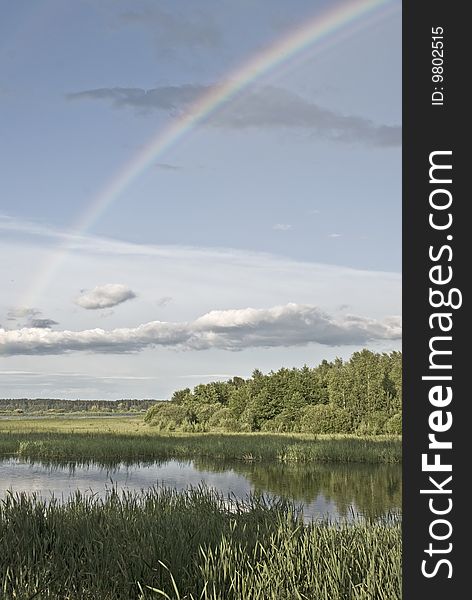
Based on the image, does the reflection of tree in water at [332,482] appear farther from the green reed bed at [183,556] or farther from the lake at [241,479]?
the green reed bed at [183,556]

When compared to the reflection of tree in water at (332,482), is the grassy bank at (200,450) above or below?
above

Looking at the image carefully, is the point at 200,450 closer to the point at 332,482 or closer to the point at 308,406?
the point at 332,482

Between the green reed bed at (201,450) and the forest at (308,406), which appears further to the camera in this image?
the forest at (308,406)

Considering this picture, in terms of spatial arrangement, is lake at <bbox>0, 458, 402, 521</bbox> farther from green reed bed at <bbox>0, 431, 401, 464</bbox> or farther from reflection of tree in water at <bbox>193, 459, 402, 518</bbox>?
green reed bed at <bbox>0, 431, 401, 464</bbox>

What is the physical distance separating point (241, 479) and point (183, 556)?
17241mm

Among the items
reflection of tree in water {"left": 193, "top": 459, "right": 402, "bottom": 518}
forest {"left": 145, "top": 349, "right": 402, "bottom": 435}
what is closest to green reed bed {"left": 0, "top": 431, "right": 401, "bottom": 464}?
reflection of tree in water {"left": 193, "top": 459, "right": 402, "bottom": 518}

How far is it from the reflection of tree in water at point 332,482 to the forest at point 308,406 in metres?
22.4

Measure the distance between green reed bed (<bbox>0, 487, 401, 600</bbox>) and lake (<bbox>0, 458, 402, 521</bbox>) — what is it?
8.69 meters

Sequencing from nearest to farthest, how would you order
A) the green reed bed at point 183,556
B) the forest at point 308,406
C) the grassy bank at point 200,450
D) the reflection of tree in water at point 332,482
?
the green reed bed at point 183,556
the reflection of tree in water at point 332,482
the grassy bank at point 200,450
the forest at point 308,406

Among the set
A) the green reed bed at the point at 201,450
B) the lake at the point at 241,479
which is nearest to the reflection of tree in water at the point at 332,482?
the lake at the point at 241,479

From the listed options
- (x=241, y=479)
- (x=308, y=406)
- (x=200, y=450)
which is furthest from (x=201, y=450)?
(x=308, y=406)

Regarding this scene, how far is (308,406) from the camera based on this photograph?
55.4 m

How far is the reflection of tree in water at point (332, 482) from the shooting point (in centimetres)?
1952

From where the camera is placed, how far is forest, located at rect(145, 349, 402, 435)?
5188 cm
